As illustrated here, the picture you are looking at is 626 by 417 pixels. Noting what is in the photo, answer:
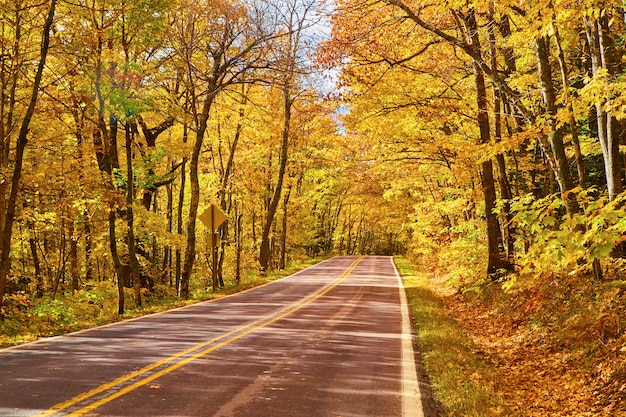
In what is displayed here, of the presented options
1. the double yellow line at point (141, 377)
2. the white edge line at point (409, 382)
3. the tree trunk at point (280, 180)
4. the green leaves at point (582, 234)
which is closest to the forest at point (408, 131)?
the green leaves at point (582, 234)

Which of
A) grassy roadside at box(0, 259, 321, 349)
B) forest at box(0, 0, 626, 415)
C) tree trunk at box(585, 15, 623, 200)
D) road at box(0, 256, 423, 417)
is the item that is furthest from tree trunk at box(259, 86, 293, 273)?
tree trunk at box(585, 15, 623, 200)

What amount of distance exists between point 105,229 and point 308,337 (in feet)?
43.3

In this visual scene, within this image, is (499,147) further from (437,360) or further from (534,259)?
(437,360)

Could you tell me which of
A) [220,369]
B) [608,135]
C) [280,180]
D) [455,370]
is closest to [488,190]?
[608,135]

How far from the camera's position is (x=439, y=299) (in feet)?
62.4

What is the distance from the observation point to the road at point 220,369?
5.94 m

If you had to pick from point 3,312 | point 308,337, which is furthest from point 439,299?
point 3,312

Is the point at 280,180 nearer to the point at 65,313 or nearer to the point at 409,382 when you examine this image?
the point at 65,313

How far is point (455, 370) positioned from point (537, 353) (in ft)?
7.20

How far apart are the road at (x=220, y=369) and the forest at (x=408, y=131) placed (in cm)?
156

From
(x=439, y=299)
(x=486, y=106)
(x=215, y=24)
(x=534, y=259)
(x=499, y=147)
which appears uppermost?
(x=215, y=24)

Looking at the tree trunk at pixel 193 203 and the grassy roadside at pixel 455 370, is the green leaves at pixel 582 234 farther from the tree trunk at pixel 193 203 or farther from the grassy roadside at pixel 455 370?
the tree trunk at pixel 193 203

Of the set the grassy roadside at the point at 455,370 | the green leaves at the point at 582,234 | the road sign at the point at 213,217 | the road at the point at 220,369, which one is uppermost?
the road sign at the point at 213,217

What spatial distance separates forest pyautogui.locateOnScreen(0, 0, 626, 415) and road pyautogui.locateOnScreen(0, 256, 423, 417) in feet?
5.11
